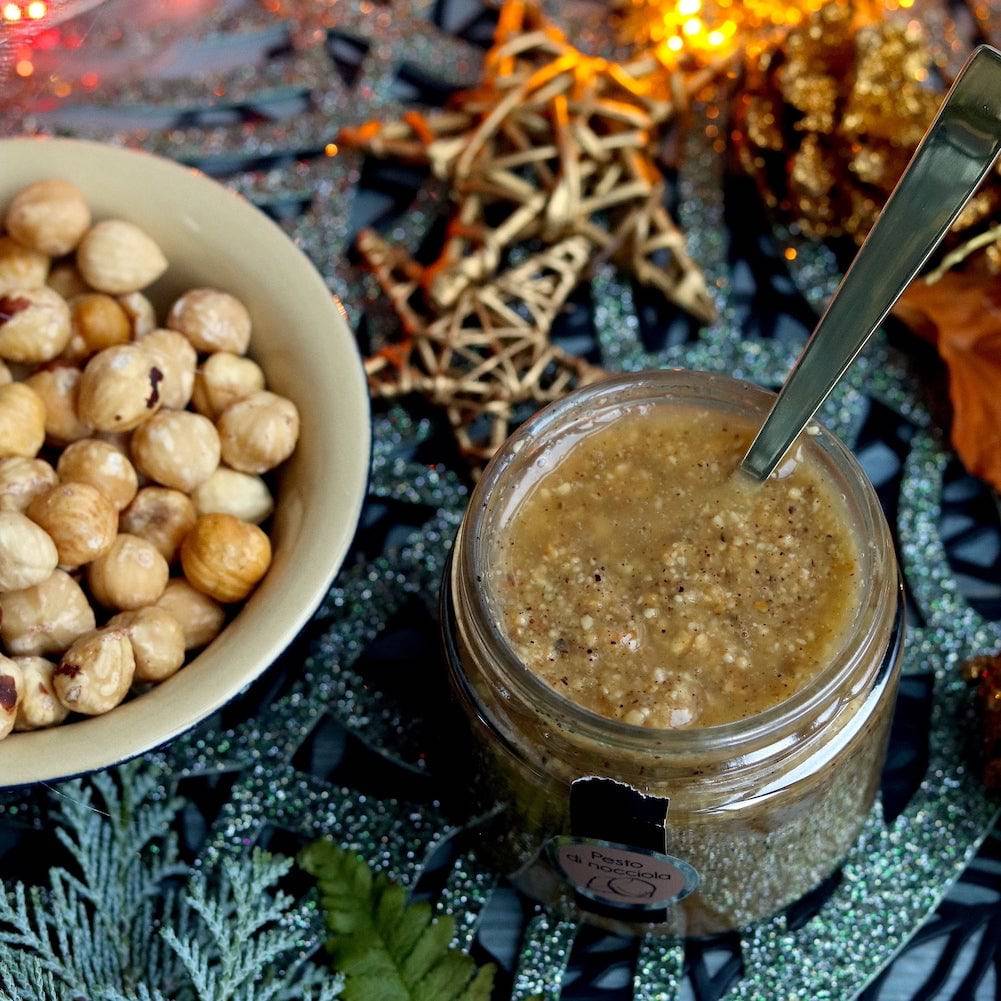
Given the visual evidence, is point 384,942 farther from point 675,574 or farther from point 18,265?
point 18,265

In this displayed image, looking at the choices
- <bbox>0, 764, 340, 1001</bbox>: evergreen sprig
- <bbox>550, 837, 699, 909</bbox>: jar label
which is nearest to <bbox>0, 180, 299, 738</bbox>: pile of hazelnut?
<bbox>0, 764, 340, 1001</bbox>: evergreen sprig

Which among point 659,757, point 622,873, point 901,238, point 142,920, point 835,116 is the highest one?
point 901,238

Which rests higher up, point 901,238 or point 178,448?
point 901,238

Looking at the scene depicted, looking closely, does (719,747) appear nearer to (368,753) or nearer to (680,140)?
(368,753)

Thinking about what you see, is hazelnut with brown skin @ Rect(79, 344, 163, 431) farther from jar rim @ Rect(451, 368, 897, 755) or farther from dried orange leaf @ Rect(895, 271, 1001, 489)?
dried orange leaf @ Rect(895, 271, 1001, 489)

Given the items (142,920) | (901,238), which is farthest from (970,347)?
(142,920)
